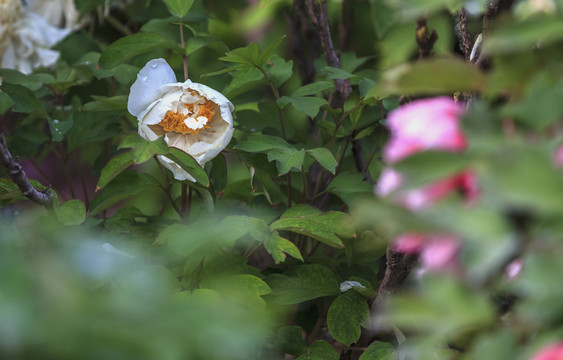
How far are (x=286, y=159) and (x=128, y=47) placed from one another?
0.27 m

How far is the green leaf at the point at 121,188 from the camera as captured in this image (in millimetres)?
756

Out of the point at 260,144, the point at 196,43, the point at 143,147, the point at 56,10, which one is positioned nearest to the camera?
the point at 143,147

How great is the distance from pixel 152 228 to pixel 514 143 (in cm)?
50

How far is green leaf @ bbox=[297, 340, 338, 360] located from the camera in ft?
2.18

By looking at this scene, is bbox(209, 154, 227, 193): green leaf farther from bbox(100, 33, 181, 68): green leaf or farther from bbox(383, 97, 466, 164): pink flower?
bbox(383, 97, 466, 164): pink flower

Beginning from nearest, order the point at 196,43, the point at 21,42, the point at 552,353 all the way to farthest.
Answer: the point at 552,353 < the point at 196,43 < the point at 21,42

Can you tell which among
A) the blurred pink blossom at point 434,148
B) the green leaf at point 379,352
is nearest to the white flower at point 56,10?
the green leaf at point 379,352

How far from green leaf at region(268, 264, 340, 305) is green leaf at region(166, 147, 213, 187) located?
0.13 meters

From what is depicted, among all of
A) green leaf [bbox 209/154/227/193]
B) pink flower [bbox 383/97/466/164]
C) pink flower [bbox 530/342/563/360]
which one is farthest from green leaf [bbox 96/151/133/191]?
pink flower [bbox 530/342/563/360]

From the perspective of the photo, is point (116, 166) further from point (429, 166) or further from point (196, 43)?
point (429, 166)

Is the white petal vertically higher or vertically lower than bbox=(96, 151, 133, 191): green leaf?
higher

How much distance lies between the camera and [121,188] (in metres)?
0.76

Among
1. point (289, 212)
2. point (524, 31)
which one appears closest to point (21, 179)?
point (289, 212)

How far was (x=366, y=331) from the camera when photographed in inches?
28.5
